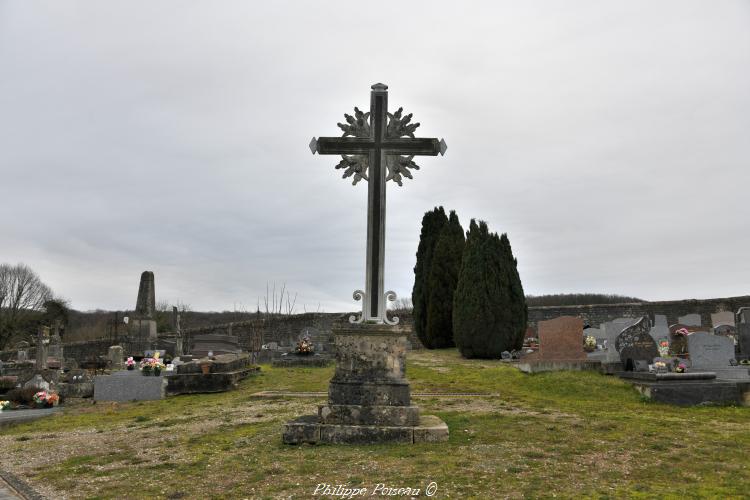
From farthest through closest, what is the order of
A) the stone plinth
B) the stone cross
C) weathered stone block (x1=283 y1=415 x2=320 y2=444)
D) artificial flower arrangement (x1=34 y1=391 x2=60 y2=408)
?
1. the stone plinth
2. artificial flower arrangement (x1=34 y1=391 x2=60 y2=408)
3. the stone cross
4. weathered stone block (x1=283 y1=415 x2=320 y2=444)

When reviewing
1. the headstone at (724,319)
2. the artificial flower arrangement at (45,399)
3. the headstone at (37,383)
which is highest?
the headstone at (724,319)

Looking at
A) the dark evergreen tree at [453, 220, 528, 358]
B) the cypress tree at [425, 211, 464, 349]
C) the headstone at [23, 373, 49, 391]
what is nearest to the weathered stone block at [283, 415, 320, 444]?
the headstone at [23, 373, 49, 391]

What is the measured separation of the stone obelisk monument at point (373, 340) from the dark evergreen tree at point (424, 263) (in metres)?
17.0

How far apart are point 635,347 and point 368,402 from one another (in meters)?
8.02

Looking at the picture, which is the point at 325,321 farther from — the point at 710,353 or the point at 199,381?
the point at 710,353

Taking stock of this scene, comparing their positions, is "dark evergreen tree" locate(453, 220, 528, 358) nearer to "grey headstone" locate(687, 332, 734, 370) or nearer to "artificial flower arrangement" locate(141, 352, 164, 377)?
"grey headstone" locate(687, 332, 734, 370)

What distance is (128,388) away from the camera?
12.3 metres

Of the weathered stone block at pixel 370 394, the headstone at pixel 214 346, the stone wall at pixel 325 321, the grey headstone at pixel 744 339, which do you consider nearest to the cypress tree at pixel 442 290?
the stone wall at pixel 325 321

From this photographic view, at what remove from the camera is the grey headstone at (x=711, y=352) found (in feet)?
36.3

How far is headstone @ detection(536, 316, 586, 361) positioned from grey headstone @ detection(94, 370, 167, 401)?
9089 mm

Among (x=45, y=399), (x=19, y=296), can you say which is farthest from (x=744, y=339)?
(x=19, y=296)

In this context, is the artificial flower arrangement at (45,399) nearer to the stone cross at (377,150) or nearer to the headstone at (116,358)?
the headstone at (116,358)

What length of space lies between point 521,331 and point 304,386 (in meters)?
9.02

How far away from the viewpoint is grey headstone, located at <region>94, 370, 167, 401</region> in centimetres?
1223
